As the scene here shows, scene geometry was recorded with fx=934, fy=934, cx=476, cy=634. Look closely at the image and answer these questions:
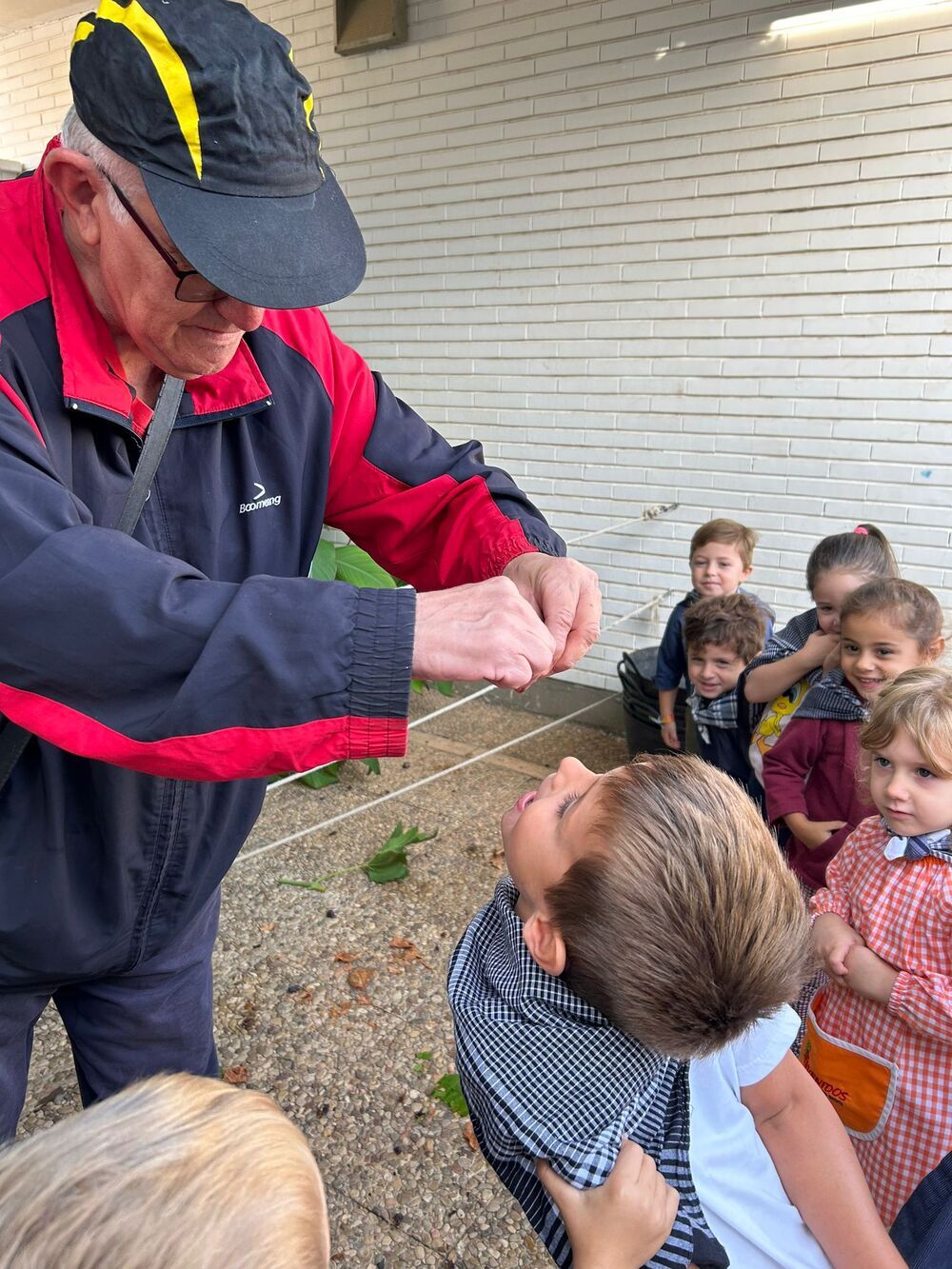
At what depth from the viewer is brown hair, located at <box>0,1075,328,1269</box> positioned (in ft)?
2.59

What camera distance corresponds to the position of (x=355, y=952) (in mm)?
4070

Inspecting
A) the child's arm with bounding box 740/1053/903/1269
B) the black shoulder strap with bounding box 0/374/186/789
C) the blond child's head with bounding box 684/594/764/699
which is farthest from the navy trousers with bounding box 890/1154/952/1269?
the blond child's head with bounding box 684/594/764/699

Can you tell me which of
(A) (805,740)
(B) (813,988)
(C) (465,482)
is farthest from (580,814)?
(A) (805,740)

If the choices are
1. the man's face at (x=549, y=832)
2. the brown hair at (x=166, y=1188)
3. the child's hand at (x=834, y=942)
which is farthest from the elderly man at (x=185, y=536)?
the child's hand at (x=834, y=942)

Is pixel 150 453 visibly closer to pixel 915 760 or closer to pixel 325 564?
pixel 915 760

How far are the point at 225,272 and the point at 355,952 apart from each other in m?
3.37

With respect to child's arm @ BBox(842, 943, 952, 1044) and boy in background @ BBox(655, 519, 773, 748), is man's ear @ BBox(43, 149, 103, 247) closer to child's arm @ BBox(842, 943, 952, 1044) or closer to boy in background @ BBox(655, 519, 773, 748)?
child's arm @ BBox(842, 943, 952, 1044)

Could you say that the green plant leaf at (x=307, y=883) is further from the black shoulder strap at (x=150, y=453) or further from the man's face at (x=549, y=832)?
the black shoulder strap at (x=150, y=453)

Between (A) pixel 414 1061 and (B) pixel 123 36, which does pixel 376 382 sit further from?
(A) pixel 414 1061

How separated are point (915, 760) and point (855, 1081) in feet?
2.72

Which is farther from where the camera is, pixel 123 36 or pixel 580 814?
pixel 580 814

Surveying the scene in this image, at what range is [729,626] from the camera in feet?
13.8

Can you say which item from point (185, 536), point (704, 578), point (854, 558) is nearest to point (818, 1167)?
point (185, 536)

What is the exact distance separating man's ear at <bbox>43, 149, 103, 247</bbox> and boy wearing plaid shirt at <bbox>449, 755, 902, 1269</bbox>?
1183 millimetres
